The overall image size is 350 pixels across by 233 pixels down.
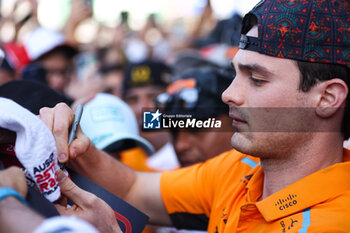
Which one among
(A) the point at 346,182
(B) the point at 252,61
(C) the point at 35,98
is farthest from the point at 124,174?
(A) the point at 346,182

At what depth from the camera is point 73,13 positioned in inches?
285

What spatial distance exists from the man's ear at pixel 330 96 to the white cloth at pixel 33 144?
3.58ft

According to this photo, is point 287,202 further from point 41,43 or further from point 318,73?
point 41,43

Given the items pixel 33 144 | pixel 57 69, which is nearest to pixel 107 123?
pixel 33 144

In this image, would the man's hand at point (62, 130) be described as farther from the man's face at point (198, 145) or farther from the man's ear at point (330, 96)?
the man's face at point (198, 145)

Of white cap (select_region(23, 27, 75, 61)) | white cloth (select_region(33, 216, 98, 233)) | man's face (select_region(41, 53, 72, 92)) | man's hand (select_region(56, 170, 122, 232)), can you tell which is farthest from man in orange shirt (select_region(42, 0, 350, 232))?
white cap (select_region(23, 27, 75, 61))

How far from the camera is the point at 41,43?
5070 millimetres

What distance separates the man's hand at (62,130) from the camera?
1446 mm

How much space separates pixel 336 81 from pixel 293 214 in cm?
58

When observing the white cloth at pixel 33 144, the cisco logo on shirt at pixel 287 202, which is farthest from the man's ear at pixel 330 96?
the white cloth at pixel 33 144

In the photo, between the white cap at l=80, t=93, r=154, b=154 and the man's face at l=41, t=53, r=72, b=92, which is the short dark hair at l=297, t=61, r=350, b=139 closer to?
the white cap at l=80, t=93, r=154, b=154

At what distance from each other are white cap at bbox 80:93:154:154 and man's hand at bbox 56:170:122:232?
2.30ft

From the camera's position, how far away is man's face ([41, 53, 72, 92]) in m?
4.87

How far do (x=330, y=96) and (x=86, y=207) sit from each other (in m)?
1.09
